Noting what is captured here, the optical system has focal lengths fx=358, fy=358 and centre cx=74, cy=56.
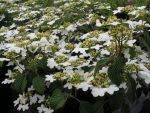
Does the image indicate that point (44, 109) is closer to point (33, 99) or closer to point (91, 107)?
point (33, 99)

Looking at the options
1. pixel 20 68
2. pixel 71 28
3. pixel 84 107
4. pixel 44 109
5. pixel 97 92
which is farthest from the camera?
pixel 71 28

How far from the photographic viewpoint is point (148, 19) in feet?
6.08

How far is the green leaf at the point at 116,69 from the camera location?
1.41m

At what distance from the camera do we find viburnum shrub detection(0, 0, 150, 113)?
1441 mm

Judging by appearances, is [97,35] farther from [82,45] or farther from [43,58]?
A: [43,58]

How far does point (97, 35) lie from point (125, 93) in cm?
37

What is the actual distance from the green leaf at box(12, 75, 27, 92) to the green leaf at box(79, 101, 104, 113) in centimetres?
31

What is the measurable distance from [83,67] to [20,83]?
30 cm

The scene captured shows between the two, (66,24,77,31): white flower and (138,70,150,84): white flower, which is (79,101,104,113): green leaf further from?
(66,24,77,31): white flower

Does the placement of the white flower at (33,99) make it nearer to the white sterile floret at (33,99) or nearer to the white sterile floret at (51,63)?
the white sterile floret at (33,99)

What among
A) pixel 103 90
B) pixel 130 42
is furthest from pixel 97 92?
pixel 130 42

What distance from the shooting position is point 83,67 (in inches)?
63.7

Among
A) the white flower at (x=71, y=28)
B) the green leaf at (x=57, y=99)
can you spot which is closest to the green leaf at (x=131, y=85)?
the green leaf at (x=57, y=99)

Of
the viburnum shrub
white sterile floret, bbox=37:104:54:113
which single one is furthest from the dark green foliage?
white sterile floret, bbox=37:104:54:113
